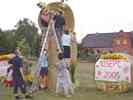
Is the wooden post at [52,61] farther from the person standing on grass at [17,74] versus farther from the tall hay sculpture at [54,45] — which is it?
the person standing on grass at [17,74]

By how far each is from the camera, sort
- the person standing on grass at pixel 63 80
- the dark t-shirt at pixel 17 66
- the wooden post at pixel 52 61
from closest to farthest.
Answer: the dark t-shirt at pixel 17 66 < the person standing on grass at pixel 63 80 < the wooden post at pixel 52 61

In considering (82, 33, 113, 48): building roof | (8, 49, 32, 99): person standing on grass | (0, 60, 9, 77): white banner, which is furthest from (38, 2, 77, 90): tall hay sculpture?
(82, 33, 113, 48): building roof

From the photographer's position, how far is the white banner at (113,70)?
55.4 ft

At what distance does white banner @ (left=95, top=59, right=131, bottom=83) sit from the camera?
16.9 metres

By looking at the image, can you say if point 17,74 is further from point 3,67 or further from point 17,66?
point 3,67

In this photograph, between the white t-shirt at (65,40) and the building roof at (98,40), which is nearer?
the white t-shirt at (65,40)

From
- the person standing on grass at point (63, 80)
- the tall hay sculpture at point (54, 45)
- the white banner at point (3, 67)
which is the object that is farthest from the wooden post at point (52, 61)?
the white banner at point (3, 67)

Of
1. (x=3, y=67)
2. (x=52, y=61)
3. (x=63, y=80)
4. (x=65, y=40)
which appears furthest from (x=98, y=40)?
(x=63, y=80)

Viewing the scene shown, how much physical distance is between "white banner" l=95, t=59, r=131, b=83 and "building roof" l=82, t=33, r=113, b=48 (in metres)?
86.2

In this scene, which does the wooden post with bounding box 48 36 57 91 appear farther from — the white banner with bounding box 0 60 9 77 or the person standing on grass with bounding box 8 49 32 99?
the white banner with bounding box 0 60 9 77

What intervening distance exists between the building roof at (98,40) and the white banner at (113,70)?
8620 cm

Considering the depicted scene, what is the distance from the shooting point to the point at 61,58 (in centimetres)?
1591

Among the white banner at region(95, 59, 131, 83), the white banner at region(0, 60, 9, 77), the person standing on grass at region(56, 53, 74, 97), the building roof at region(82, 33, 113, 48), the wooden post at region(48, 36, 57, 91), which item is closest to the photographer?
the person standing on grass at region(56, 53, 74, 97)

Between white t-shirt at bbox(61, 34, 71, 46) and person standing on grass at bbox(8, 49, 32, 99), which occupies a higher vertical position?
white t-shirt at bbox(61, 34, 71, 46)
